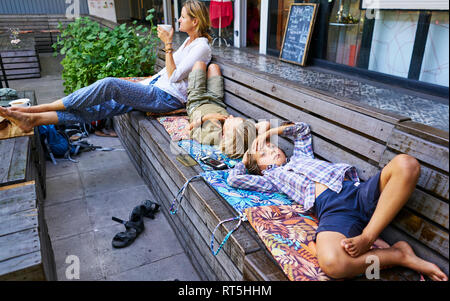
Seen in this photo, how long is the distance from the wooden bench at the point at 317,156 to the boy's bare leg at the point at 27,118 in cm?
78

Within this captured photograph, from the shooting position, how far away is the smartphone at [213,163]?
2371 millimetres

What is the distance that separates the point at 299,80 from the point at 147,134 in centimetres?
141

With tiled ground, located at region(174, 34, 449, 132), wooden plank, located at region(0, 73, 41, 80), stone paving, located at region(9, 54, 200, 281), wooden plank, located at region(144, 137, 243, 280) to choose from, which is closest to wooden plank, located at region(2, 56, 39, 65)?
wooden plank, located at region(0, 73, 41, 80)

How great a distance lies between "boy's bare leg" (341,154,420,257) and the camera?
1.37 metres

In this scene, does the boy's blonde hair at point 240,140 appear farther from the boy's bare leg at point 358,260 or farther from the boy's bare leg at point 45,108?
the boy's bare leg at point 45,108

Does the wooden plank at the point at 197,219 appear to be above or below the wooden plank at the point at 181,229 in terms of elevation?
above

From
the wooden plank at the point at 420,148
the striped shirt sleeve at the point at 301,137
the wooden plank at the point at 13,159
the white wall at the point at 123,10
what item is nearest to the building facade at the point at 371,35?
the wooden plank at the point at 420,148

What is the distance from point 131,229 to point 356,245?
1.76 m

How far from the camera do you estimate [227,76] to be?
3334mm

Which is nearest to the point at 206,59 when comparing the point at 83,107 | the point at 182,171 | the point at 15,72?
the point at 83,107

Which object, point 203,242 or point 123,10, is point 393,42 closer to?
point 203,242

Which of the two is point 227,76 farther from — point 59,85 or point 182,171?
point 59,85

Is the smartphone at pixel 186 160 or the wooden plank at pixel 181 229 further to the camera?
the smartphone at pixel 186 160
